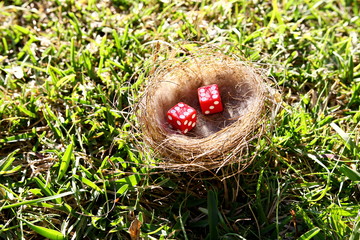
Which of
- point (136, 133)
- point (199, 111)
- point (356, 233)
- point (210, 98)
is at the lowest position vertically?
point (356, 233)

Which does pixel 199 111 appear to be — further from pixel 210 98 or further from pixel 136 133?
pixel 136 133

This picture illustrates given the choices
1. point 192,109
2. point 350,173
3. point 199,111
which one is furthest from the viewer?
point 199,111

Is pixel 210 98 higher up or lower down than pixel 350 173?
higher up

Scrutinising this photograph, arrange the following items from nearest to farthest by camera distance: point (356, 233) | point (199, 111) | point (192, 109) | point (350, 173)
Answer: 1. point (356, 233)
2. point (350, 173)
3. point (192, 109)
4. point (199, 111)

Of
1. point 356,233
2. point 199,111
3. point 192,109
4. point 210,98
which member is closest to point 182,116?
point 192,109

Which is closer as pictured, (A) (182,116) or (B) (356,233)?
(B) (356,233)

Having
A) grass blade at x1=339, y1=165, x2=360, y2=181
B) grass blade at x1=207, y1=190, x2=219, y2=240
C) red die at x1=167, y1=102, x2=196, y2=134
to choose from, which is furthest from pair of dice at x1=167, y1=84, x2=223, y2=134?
grass blade at x1=339, y1=165, x2=360, y2=181
